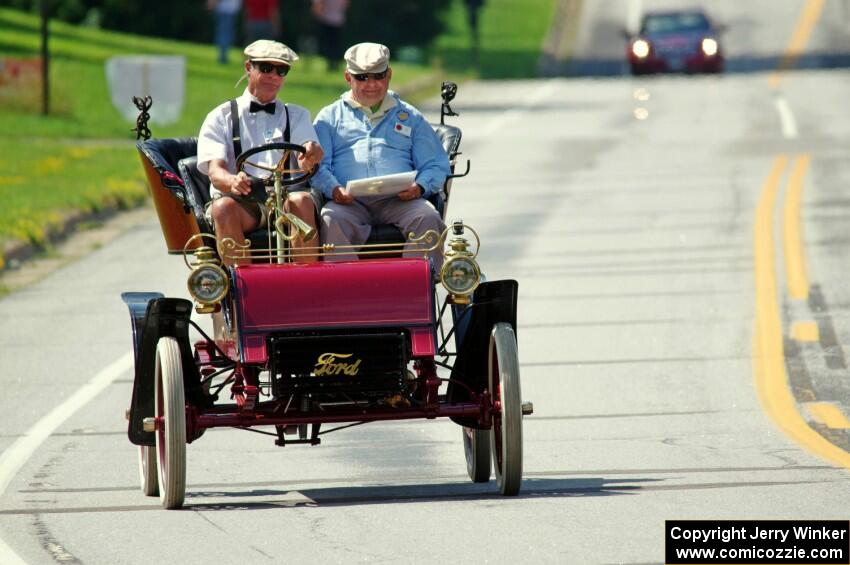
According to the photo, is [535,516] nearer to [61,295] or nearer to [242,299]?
[242,299]

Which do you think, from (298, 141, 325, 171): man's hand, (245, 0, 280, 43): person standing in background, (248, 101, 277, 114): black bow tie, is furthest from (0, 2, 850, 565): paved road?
(245, 0, 280, 43): person standing in background

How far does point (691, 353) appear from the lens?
45.8ft

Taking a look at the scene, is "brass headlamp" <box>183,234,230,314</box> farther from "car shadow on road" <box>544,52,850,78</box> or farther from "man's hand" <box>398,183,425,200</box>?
"car shadow on road" <box>544,52,850,78</box>

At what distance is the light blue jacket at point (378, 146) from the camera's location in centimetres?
1039

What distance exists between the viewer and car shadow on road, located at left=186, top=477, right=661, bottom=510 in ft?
30.8

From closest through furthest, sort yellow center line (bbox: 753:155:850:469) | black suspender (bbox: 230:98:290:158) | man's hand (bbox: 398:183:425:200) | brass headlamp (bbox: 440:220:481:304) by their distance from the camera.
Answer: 1. brass headlamp (bbox: 440:220:481:304)
2. man's hand (bbox: 398:183:425:200)
3. black suspender (bbox: 230:98:290:158)
4. yellow center line (bbox: 753:155:850:469)

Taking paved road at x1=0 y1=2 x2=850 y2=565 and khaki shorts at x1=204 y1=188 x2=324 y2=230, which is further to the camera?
khaki shorts at x1=204 y1=188 x2=324 y2=230

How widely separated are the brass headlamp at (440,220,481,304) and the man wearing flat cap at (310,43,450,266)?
2.48ft

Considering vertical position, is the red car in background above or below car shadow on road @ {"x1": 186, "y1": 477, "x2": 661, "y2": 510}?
above

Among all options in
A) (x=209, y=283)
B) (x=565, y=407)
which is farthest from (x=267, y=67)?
(x=565, y=407)

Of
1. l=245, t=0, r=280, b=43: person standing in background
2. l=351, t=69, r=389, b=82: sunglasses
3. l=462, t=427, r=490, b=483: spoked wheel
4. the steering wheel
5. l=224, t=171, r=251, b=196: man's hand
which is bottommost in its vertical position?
l=462, t=427, r=490, b=483: spoked wheel

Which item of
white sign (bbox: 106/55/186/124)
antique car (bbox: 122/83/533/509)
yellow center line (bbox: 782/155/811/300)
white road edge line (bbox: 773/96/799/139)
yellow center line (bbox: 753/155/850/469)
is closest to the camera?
antique car (bbox: 122/83/533/509)

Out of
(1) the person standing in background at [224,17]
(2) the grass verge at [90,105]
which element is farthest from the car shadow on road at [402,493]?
(1) the person standing in background at [224,17]

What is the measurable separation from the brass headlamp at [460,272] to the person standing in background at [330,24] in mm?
31739
